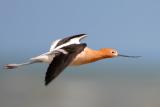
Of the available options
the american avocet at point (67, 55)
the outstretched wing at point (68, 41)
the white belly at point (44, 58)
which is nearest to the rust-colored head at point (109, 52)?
the american avocet at point (67, 55)

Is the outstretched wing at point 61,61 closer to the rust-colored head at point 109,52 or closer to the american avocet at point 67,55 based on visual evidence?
the american avocet at point 67,55

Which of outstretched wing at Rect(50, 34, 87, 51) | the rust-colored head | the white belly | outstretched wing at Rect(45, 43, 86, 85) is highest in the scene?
outstretched wing at Rect(50, 34, 87, 51)

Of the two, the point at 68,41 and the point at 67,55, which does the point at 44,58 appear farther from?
the point at 68,41

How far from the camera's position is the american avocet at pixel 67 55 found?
12.2 metres

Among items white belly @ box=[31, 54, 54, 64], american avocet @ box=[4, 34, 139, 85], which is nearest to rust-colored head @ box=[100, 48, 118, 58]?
american avocet @ box=[4, 34, 139, 85]

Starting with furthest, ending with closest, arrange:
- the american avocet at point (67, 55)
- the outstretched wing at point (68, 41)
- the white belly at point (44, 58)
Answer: the outstretched wing at point (68, 41)
the white belly at point (44, 58)
the american avocet at point (67, 55)

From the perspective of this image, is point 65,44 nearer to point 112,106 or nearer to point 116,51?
point 116,51

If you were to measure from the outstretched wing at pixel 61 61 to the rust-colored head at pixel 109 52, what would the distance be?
1.42 m

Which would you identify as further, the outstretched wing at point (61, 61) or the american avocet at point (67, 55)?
the american avocet at point (67, 55)

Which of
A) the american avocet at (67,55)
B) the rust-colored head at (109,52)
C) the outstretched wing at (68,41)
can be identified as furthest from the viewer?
the rust-colored head at (109,52)

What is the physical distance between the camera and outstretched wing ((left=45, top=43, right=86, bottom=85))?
1208cm

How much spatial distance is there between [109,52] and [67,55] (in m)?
2.24

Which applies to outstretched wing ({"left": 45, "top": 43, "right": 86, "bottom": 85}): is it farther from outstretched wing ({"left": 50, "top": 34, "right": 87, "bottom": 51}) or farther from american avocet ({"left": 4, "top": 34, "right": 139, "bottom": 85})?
outstretched wing ({"left": 50, "top": 34, "right": 87, "bottom": 51})

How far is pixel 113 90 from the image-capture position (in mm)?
83188
